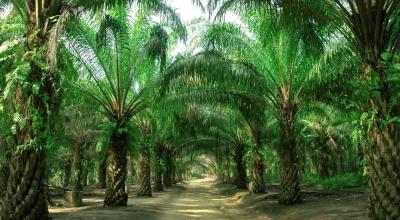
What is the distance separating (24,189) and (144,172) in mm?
16010

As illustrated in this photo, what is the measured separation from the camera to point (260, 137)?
25.2 meters

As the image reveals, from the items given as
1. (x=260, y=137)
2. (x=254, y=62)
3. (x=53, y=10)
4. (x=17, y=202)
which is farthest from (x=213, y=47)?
(x=260, y=137)

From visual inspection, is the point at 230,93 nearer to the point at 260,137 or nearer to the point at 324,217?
the point at 324,217

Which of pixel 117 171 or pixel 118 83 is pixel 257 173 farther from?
pixel 118 83

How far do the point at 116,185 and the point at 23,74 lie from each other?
25.5ft

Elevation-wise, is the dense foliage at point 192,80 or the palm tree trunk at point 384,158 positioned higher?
the dense foliage at point 192,80

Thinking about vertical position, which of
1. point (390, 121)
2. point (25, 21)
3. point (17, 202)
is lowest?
point (17, 202)

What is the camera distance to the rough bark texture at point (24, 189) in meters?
9.41

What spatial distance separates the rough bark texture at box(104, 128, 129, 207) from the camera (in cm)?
1631

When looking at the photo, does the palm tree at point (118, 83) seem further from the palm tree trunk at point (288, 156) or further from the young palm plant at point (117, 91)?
the palm tree trunk at point (288, 156)

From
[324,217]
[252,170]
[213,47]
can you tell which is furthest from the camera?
[252,170]

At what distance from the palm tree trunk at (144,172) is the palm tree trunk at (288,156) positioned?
10.7 m

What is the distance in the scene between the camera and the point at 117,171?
16.5 meters

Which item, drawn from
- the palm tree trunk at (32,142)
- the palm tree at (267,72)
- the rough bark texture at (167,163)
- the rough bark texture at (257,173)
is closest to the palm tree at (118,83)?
the palm tree at (267,72)
